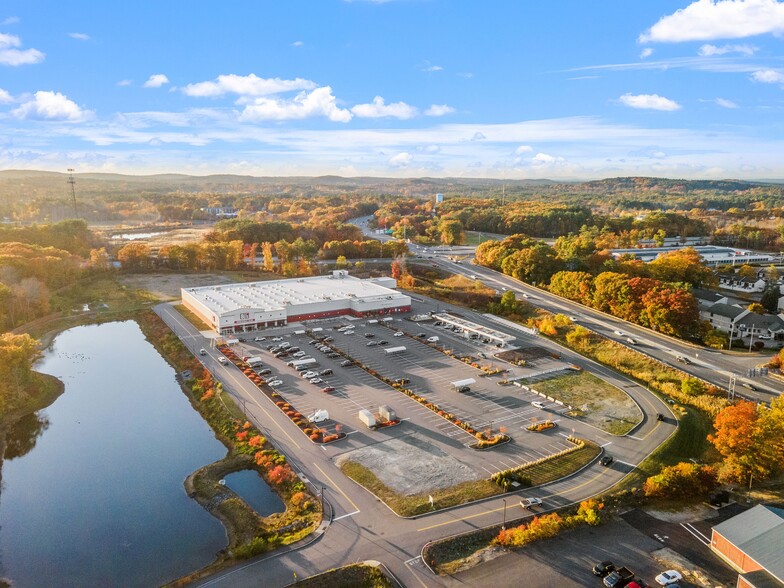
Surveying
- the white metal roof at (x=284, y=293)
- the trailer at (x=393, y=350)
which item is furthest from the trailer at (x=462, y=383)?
the white metal roof at (x=284, y=293)

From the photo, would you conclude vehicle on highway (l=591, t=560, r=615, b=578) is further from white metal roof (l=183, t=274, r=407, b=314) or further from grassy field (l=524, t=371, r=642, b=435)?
white metal roof (l=183, t=274, r=407, b=314)

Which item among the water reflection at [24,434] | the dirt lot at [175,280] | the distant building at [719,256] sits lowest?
the water reflection at [24,434]

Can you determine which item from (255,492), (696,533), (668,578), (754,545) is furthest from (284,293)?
(754,545)

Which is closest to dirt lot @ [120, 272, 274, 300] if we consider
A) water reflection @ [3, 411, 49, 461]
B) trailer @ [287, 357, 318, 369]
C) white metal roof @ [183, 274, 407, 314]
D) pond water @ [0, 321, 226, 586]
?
white metal roof @ [183, 274, 407, 314]

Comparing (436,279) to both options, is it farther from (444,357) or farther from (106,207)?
(106,207)

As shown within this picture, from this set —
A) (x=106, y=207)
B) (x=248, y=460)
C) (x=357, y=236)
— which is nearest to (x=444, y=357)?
(x=248, y=460)

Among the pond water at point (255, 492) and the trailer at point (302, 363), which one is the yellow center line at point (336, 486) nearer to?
the pond water at point (255, 492)
